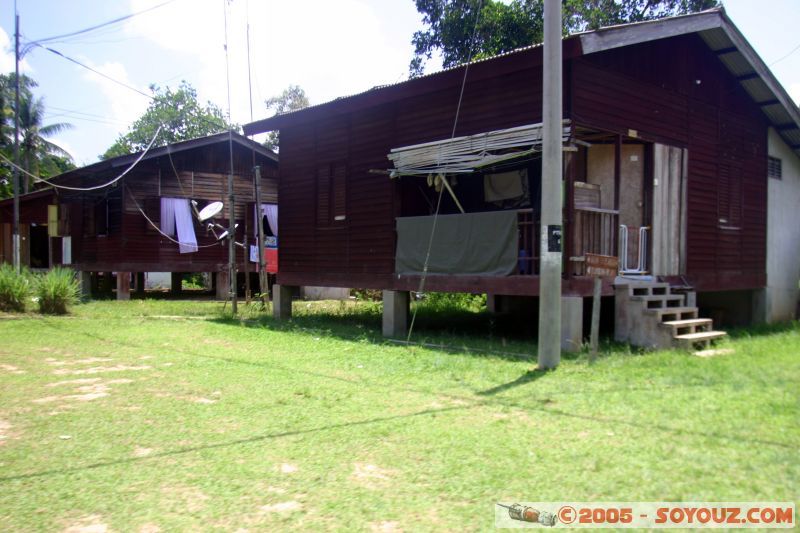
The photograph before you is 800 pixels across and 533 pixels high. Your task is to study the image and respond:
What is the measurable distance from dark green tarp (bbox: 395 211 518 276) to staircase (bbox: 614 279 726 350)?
177 centimetres

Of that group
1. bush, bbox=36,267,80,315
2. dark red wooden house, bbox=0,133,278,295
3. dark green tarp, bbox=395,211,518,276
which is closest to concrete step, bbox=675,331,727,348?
dark green tarp, bbox=395,211,518,276

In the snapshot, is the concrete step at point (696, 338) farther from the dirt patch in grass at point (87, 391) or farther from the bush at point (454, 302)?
the bush at point (454, 302)

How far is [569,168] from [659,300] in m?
2.50

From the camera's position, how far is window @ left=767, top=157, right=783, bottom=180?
14258 millimetres

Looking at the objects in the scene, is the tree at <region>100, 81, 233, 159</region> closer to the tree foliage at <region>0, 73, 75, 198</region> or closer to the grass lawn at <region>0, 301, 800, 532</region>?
the tree foliage at <region>0, 73, 75, 198</region>

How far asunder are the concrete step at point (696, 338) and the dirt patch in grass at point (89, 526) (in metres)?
7.54

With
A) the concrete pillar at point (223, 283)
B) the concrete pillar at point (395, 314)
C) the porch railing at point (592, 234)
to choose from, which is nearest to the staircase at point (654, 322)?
the porch railing at point (592, 234)

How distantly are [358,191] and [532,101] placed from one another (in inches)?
170

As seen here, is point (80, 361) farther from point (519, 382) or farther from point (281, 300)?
point (281, 300)

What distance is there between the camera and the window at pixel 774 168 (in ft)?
46.8

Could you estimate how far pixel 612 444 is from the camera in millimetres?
4770

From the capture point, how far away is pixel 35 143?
39.9 metres

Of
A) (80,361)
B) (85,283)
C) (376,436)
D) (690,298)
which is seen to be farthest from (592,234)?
(85,283)

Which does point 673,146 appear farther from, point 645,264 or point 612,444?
point 612,444
